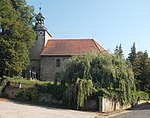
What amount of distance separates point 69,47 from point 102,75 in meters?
23.7

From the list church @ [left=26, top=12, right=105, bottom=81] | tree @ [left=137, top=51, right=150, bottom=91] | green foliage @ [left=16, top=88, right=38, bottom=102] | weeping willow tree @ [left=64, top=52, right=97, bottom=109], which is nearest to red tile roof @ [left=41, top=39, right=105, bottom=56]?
church @ [left=26, top=12, right=105, bottom=81]

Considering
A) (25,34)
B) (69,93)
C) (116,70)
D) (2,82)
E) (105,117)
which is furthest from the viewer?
(25,34)

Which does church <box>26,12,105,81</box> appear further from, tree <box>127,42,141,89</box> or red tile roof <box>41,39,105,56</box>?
tree <box>127,42,141,89</box>

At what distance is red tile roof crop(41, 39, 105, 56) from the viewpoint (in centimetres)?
5425

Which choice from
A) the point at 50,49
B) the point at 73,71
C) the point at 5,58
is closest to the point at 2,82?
the point at 5,58

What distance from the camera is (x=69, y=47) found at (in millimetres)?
55781

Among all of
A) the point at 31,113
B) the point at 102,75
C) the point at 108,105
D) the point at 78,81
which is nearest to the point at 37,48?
the point at 102,75

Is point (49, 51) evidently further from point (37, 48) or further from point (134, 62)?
point (134, 62)

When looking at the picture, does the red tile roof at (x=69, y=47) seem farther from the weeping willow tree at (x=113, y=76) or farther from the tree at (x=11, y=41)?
the weeping willow tree at (x=113, y=76)

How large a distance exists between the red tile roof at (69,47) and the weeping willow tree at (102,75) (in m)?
19.3

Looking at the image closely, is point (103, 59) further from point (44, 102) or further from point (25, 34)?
point (25, 34)

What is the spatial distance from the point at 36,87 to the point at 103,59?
27.4 ft

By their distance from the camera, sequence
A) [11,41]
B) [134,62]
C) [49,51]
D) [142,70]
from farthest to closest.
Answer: [142,70], [134,62], [49,51], [11,41]

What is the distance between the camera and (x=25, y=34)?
42.8m
